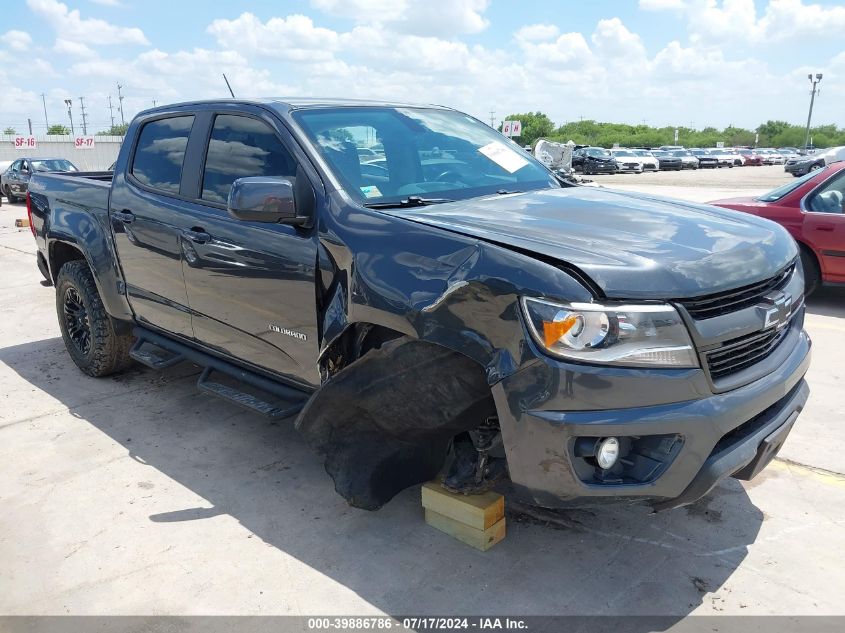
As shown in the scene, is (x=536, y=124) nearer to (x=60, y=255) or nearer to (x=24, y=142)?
(x=24, y=142)

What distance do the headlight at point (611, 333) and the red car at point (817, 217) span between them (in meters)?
4.99

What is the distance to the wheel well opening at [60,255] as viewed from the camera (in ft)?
17.5

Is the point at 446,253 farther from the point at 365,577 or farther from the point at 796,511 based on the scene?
the point at 796,511

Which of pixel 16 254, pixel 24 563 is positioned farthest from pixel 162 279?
pixel 16 254

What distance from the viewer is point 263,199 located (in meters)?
3.00

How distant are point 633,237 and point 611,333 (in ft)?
1.73

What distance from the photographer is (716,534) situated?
3.12 m

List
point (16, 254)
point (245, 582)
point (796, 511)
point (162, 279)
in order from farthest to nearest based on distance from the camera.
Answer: point (16, 254), point (162, 279), point (796, 511), point (245, 582)

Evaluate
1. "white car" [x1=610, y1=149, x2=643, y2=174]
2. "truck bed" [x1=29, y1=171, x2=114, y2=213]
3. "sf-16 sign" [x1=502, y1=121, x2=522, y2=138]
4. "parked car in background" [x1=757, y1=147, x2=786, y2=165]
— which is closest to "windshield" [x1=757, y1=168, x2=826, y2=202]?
"truck bed" [x1=29, y1=171, x2=114, y2=213]

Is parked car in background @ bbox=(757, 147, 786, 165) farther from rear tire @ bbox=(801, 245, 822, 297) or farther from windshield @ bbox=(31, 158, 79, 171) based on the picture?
rear tire @ bbox=(801, 245, 822, 297)

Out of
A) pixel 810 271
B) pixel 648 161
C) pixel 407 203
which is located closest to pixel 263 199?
pixel 407 203

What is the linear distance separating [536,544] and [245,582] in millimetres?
1207

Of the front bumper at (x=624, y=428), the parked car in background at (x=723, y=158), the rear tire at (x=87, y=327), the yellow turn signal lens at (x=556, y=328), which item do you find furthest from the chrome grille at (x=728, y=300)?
the parked car in background at (x=723, y=158)

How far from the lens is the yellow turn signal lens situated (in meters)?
2.28
